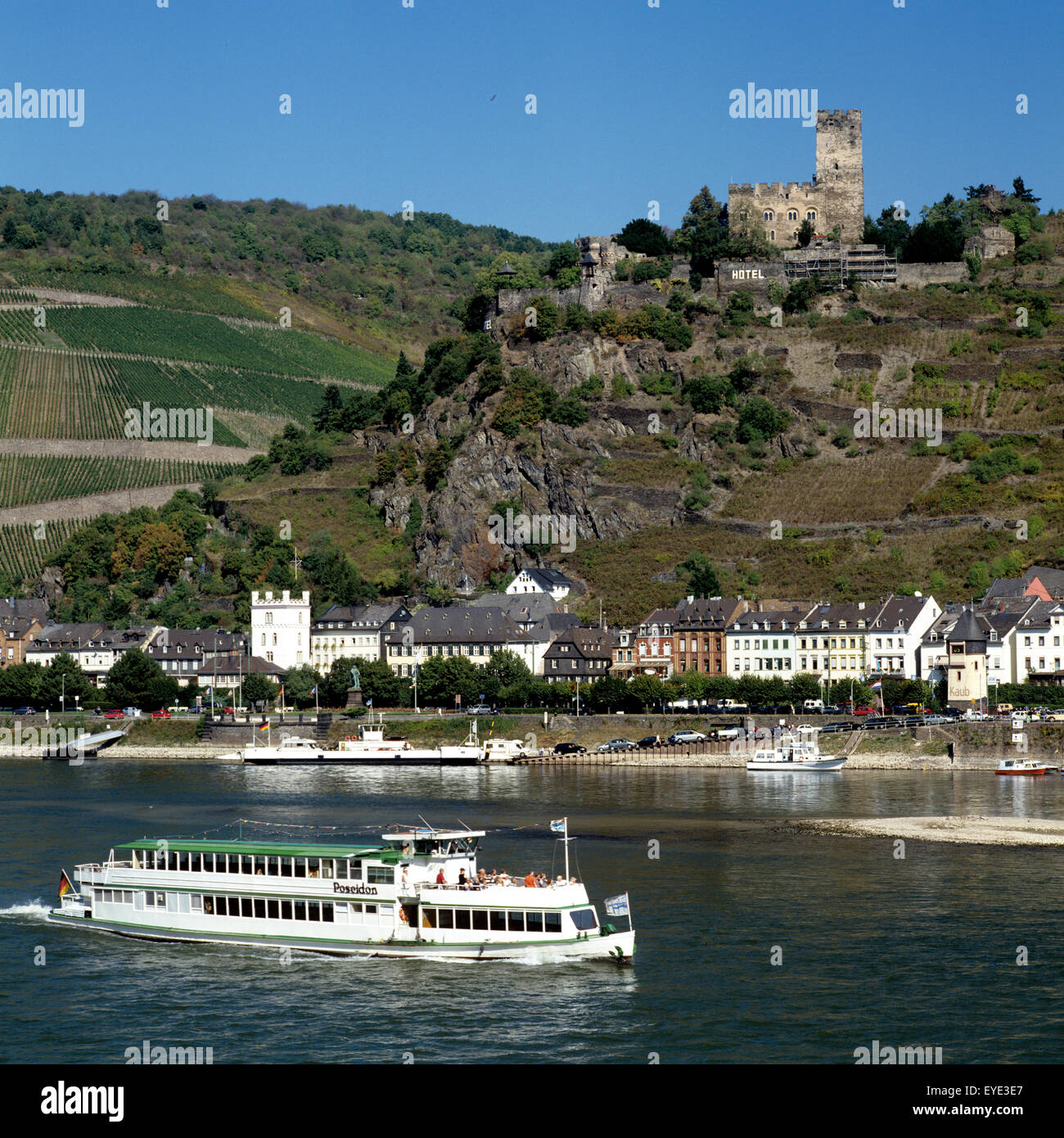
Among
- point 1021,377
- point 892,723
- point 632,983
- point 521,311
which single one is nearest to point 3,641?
point 521,311

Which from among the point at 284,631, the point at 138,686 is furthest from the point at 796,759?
the point at 138,686

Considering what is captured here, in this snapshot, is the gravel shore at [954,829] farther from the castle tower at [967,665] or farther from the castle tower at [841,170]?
the castle tower at [841,170]

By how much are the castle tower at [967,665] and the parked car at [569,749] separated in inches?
905

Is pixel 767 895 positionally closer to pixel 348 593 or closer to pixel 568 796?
pixel 568 796

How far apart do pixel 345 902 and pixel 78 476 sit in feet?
419

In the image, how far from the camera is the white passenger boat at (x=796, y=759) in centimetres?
9519

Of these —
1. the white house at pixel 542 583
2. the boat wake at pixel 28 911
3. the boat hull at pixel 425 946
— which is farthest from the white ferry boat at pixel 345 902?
the white house at pixel 542 583

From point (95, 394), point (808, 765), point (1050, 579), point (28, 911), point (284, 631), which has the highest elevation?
point (95, 394)

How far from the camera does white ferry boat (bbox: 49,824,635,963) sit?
4450 cm

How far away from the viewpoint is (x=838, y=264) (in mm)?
156000

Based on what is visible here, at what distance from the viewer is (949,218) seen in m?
164

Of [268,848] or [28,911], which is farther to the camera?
[28,911]

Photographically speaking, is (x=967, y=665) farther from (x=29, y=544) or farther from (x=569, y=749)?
(x=29, y=544)

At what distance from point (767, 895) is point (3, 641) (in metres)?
100
